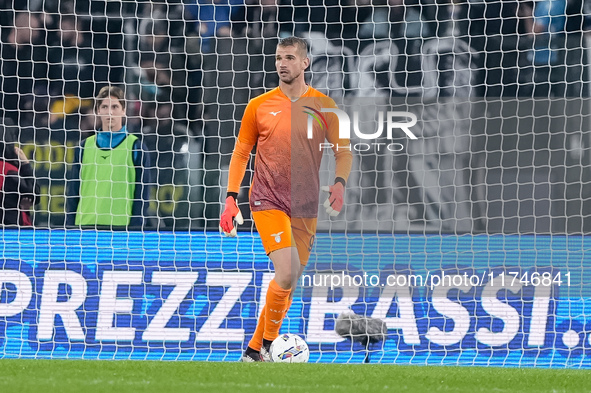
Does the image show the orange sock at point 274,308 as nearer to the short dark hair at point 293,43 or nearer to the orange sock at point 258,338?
the orange sock at point 258,338

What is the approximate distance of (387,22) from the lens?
26.0 ft

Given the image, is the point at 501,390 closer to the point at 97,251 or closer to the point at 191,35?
the point at 97,251

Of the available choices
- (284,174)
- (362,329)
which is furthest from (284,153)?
(362,329)

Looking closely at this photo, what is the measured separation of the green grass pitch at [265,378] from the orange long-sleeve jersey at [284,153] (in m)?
1.07

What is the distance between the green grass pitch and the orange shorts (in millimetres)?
763

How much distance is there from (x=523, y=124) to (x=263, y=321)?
268 cm

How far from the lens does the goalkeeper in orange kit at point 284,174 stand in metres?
5.82

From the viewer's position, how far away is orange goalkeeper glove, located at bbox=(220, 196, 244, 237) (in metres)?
5.98

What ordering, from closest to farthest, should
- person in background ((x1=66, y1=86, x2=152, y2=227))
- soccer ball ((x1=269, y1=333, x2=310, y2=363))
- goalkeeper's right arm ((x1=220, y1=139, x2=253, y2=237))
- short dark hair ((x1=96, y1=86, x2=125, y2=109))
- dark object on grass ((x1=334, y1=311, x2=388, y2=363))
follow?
soccer ball ((x1=269, y1=333, x2=310, y2=363)) < goalkeeper's right arm ((x1=220, y1=139, x2=253, y2=237)) < dark object on grass ((x1=334, y1=311, x2=388, y2=363)) < short dark hair ((x1=96, y1=86, x2=125, y2=109)) < person in background ((x1=66, y1=86, x2=152, y2=227))

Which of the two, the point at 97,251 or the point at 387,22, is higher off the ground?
the point at 387,22

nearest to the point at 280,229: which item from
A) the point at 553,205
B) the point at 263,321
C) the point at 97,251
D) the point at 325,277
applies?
the point at 263,321

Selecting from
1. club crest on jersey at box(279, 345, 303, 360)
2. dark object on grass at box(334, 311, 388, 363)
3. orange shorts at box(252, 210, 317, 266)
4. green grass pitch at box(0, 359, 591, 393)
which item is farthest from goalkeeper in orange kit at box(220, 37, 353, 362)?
dark object on grass at box(334, 311, 388, 363)

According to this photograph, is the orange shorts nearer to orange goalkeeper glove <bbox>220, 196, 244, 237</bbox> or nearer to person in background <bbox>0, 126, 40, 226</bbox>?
orange goalkeeper glove <bbox>220, 196, 244, 237</bbox>

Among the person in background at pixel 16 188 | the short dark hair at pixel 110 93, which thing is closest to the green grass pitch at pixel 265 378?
the person in background at pixel 16 188
